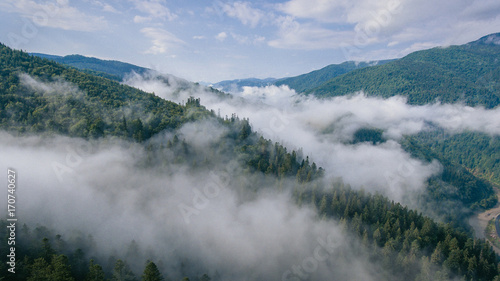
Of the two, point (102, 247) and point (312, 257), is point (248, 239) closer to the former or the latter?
point (312, 257)

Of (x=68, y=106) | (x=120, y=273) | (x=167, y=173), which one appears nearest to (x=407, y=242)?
(x=120, y=273)

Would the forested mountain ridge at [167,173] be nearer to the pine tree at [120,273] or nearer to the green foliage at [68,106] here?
the pine tree at [120,273]

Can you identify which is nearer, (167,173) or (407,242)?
(407,242)

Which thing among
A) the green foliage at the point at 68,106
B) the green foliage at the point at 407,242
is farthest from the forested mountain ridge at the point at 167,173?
the green foliage at the point at 68,106

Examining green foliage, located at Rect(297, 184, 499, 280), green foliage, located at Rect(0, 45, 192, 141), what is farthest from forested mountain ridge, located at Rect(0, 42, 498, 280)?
green foliage, located at Rect(0, 45, 192, 141)

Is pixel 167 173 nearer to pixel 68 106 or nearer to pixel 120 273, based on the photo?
pixel 68 106

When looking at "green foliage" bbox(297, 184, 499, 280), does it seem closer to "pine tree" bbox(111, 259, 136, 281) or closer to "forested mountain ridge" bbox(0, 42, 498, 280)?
"forested mountain ridge" bbox(0, 42, 498, 280)

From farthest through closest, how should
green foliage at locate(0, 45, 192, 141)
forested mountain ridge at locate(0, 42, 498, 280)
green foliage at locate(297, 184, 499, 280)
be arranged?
green foliage at locate(0, 45, 192, 141), green foliage at locate(297, 184, 499, 280), forested mountain ridge at locate(0, 42, 498, 280)

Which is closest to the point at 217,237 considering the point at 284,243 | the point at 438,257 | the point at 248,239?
the point at 248,239

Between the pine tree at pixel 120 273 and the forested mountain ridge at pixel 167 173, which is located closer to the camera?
the pine tree at pixel 120 273

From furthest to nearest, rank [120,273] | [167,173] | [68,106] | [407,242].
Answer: [68,106] → [167,173] → [407,242] → [120,273]

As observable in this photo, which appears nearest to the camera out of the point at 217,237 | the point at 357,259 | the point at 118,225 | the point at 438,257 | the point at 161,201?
the point at 438,257
